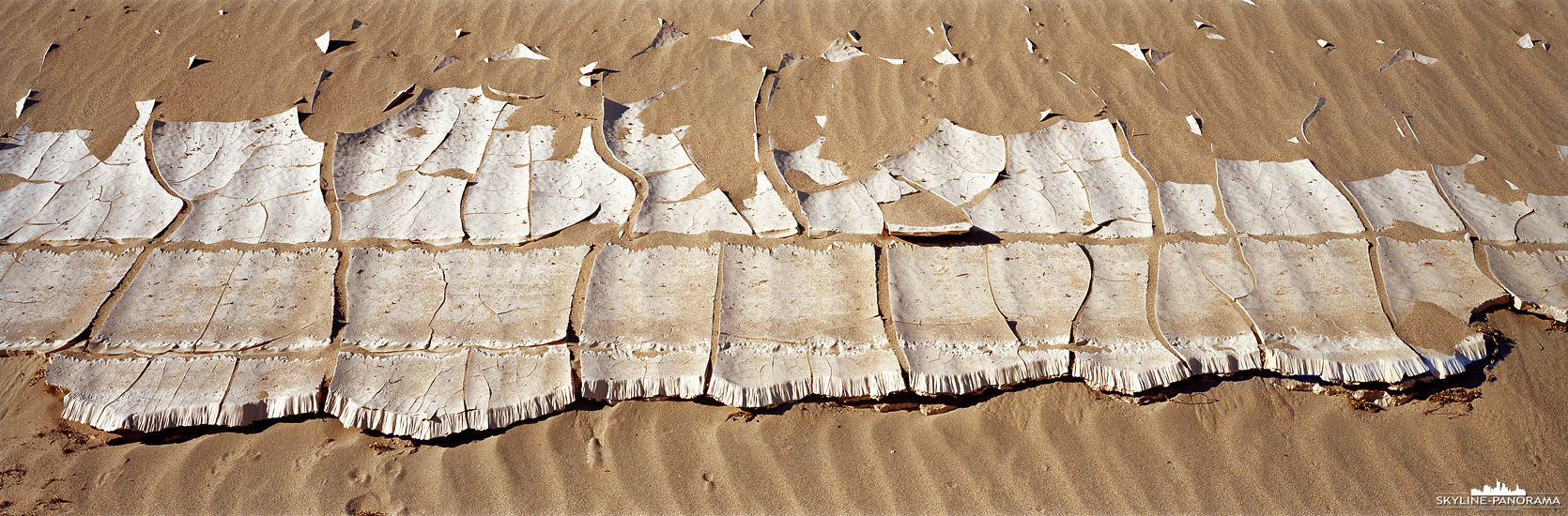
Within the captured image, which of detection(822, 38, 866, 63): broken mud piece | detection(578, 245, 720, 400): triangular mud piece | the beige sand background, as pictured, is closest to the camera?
the beige sand background

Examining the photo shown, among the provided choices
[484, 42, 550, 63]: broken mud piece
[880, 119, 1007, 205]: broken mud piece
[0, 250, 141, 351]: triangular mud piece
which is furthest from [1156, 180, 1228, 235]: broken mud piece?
[0, 250, 141, 351]: triangular mud piece

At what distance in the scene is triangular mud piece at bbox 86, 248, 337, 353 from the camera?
8.15ft

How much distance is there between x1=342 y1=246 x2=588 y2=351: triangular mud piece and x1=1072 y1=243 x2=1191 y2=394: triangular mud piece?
1898 millimetres

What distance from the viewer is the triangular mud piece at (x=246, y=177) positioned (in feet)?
9.68

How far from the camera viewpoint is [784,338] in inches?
98.3

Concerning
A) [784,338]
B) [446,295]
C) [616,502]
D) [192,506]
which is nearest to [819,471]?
[784,338]

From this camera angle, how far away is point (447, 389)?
90.8 inches

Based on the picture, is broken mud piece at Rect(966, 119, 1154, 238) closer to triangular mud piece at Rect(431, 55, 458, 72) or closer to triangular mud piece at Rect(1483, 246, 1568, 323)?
triangular mud piece at Rect(1483, 246, 1568, 323)

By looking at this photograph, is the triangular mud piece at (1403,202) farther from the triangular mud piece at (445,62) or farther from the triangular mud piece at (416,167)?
the triangular mud piece at (445,62)

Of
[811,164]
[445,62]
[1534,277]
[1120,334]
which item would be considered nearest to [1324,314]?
[1120,334]

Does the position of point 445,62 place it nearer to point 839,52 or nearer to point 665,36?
point 665,36

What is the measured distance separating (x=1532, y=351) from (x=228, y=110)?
585 cm

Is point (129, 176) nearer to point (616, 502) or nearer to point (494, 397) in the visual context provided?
point (494, 397)

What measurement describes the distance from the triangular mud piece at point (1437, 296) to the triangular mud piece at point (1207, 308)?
0.55 meters
